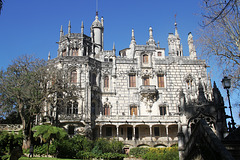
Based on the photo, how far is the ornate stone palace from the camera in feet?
123

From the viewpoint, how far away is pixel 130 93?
136 feet

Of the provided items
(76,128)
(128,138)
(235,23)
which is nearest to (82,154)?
(76,128)

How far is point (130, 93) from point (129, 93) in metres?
0.16

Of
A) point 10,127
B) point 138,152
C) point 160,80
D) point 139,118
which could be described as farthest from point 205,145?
point 10,127

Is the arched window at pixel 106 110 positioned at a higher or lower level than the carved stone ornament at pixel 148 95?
lower

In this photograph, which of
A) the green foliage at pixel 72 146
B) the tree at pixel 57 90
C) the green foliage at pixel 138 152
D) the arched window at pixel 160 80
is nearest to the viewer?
the green foliage at pixel 72 146

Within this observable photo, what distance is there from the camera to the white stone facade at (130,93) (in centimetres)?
3766

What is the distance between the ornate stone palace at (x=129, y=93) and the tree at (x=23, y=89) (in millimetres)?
5145

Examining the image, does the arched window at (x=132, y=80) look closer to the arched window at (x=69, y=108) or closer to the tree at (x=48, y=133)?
the arched window at (x=69, y=108)

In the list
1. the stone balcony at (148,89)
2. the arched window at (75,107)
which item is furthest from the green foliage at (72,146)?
the stone balcony at (148,89)

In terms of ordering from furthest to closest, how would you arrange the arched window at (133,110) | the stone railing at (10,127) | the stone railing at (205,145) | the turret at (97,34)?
1. the turret at (97,34)
2. the arched window at (133,110)
3. the stone railing at (10,127)
4. the stone railing at (205,145)

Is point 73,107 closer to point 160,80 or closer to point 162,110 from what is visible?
point 162,110

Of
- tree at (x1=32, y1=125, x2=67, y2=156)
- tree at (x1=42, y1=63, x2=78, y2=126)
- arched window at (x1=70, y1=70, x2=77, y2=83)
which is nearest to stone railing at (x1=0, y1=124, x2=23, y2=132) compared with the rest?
tree at (x1=42, y1=63, x2=78, y2=126)

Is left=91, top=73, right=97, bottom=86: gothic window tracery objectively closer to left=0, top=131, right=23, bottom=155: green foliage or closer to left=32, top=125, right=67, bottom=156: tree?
left=32, top=125, right=67, bottom=156: tree
